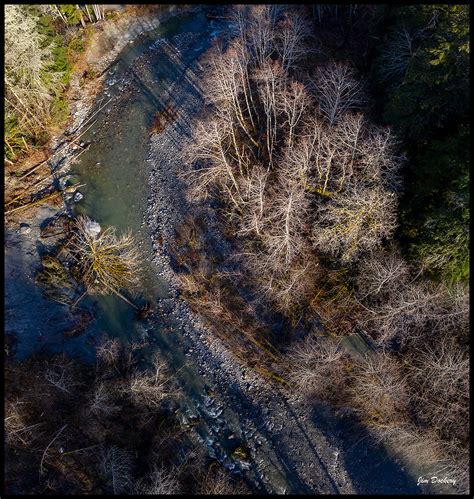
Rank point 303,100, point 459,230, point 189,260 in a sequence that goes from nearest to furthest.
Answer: point 459,230 < point 303,100 < point 189,260

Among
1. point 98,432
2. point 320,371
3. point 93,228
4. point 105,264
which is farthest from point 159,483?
point 93,228

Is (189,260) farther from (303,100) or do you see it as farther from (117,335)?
(303,100)

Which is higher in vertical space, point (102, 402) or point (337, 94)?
point (337, 94)

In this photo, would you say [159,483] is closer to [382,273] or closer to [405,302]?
[405,302]

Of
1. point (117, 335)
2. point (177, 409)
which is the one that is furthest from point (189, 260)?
point (177, 409)

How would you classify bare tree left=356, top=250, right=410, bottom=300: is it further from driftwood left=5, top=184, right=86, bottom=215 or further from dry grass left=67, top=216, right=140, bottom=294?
driftwood left=5, top=184, right=86, bottom=215

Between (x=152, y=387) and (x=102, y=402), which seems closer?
(x=102, y=402)
